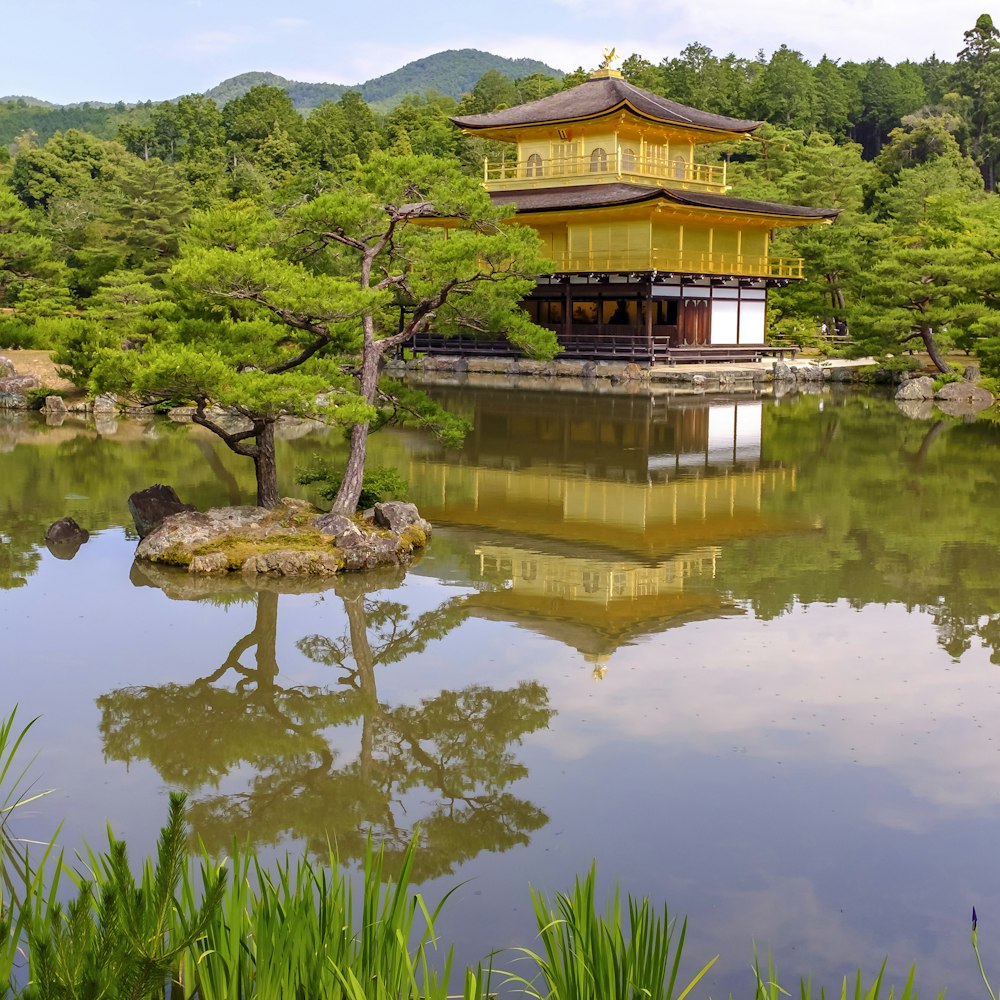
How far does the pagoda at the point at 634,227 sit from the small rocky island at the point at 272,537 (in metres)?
21.0

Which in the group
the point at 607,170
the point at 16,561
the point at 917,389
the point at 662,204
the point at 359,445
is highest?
the point at 607,170

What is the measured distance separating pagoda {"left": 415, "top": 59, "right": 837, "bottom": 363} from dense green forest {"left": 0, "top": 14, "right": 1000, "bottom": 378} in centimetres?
333

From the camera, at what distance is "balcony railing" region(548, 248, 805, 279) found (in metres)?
33.6

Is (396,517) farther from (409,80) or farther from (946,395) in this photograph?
(409,80)

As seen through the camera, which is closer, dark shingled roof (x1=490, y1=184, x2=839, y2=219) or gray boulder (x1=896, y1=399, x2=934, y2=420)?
gray boulder (x1=896, y1=399, x2=934, y2=420)

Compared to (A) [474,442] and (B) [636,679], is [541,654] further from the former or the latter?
(A) [474,442]

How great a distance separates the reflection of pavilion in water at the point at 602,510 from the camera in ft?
35.3

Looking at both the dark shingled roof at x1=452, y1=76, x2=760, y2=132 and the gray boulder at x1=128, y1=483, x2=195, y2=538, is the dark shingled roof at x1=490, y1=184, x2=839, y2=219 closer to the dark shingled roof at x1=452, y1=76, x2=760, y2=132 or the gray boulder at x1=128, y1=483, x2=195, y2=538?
the dark shingled roof at x1=452, y1=76, x2=760, y2=132

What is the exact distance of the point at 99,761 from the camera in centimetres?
715

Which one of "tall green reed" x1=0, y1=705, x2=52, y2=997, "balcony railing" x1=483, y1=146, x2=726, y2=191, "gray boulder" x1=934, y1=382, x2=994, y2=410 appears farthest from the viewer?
"balcony railing" x1=483, y1=146, x2=726, y2=191

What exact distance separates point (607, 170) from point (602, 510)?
23.8 metres

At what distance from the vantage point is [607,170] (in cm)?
3691

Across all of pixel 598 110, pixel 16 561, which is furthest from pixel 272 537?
pixel 598 110

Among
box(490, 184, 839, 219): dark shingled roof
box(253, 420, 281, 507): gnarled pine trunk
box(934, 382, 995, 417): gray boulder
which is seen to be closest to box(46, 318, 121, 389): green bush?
box(253, 420, 281, 507): gnarled pine trunk
